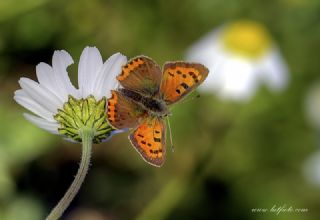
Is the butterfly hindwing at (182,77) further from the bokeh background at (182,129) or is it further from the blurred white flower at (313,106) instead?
the blurred white flower at (313,106)

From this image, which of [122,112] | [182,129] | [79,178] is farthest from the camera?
[182,129]

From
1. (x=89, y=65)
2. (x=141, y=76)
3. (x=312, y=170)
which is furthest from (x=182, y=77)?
(x=312, y=170)

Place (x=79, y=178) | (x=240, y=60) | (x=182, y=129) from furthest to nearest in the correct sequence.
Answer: (x=240, y=60)
(x=182, y=129)
(x=79, y=178)

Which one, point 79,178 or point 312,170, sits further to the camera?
point 312,170

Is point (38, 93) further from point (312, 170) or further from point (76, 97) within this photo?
point (312, 170)

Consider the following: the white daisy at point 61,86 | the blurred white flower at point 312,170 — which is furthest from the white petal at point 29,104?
the blurred white flower at point 312,170

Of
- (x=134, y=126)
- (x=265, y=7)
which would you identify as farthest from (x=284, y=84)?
(x=134, y=126)
